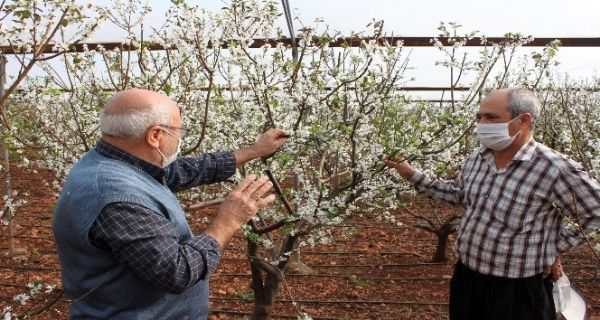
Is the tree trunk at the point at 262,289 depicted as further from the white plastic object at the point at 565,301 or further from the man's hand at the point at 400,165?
the white plastic object at the point at 565,301

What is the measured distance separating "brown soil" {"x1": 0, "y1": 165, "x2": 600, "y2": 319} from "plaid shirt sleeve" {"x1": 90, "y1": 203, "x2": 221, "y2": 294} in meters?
2.62

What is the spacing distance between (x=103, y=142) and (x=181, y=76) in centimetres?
238

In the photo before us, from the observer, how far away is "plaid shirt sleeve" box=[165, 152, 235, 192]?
253 centimetres

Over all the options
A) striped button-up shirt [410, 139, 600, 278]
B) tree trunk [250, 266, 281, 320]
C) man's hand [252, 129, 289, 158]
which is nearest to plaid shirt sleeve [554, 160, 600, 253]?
striped button-up shirt [410, 139, 600, 278]

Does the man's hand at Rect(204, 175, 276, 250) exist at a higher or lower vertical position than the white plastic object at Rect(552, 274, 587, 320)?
higher

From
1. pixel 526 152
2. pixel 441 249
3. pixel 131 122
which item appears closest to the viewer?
pixel 131 122

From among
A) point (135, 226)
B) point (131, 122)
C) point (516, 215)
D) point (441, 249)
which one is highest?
point (131, 122)

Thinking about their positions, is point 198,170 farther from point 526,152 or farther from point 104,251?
point 526,152

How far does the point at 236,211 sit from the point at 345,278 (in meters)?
3.96

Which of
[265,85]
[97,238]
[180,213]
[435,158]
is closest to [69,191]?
[97,238]

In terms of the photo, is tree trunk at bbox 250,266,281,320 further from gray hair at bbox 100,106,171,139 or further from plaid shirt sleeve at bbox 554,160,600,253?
gray hair at bbox 100,106,171,139

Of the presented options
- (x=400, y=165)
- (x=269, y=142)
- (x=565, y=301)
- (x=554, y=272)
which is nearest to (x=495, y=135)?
(x=400, y=165)

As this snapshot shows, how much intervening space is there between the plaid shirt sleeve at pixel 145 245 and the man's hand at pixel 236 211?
6.3 inches

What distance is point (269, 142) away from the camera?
287cm
